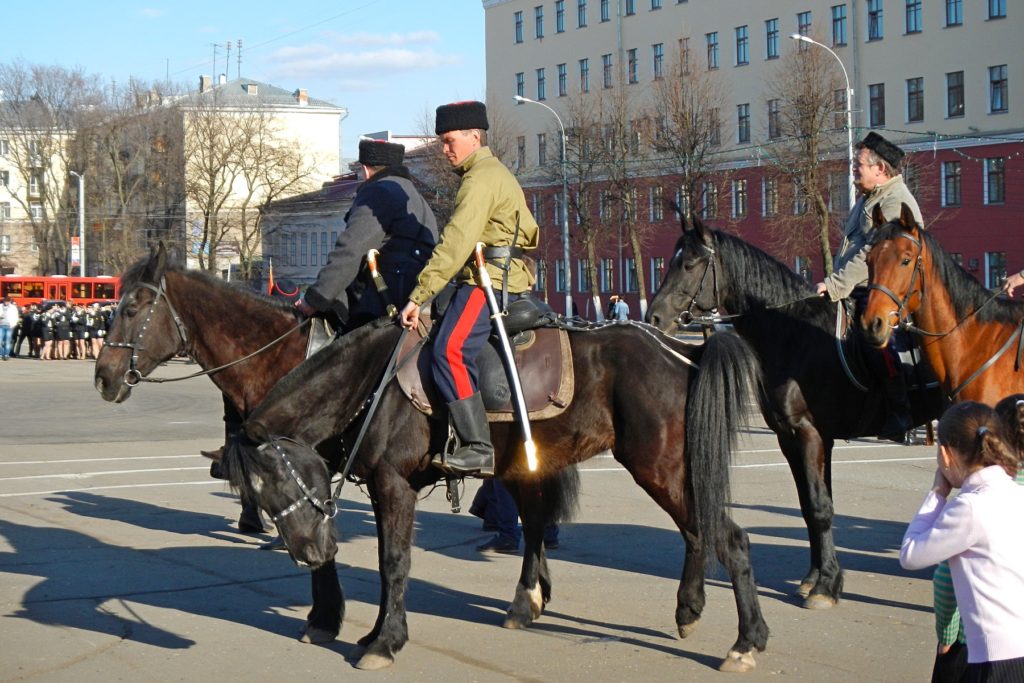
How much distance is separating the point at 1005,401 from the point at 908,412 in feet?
14.2

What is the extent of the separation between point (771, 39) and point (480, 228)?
61297 millimetres

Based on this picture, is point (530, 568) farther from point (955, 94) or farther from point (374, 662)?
point (955, 94)

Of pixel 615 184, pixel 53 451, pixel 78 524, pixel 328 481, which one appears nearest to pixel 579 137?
pixel 615 184

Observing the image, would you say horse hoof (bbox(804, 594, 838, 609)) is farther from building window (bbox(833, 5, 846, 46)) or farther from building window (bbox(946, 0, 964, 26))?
building window (bbox(833, 5, 846, 46))

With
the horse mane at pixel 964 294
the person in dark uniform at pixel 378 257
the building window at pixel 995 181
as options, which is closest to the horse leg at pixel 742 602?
the horse mane at pixel 964 294

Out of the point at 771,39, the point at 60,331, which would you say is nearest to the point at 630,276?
the point at 771,39

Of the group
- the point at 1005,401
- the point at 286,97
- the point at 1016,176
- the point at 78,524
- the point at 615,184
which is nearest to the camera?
the point at 1005,401

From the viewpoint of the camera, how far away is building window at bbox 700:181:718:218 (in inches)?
2325

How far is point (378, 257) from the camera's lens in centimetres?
827

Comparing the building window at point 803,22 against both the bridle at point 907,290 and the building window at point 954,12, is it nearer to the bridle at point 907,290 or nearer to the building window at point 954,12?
the building window at point 954,12

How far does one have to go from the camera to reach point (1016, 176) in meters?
52.8

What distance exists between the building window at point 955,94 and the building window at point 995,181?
3.03 meters

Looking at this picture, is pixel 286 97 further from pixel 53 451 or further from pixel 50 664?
pixel 50 664

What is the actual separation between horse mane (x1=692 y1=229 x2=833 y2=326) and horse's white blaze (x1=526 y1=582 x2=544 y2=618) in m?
2.42
